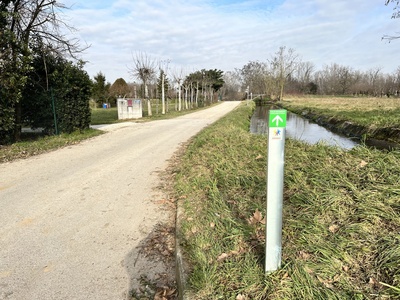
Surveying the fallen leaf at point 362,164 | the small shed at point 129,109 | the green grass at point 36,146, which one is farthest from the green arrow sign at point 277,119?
the small shed at point 129,109

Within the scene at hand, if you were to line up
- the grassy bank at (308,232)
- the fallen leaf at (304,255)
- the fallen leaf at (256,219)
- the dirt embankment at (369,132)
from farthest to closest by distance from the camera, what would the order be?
the dirt embankment at (369,132)
the fallen leaf at (256,219)
the fallen leaf at (304,255)
the grassy bank at (308,232)

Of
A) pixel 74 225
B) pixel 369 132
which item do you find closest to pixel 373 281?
pixel 74 225

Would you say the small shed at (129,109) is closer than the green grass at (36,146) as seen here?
No

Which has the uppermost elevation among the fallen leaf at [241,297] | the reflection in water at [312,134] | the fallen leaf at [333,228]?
the fallen leaf at [333,228]

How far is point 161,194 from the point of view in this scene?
526 cm

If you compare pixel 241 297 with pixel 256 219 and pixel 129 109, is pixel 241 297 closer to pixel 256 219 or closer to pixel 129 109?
pixel 256 219

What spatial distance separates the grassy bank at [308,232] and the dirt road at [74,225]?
795mm

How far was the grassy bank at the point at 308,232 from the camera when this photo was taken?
85.9 inches

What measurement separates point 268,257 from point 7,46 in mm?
10973

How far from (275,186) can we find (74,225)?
3159 mm

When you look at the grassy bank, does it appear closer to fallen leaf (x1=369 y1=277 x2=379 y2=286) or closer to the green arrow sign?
fallen leaf (x1=369 y1=277 x2=379 y2=286)

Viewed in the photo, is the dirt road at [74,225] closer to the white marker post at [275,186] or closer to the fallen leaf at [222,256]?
the fallen leaf at [222,256]

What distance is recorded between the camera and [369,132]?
41.3 ft

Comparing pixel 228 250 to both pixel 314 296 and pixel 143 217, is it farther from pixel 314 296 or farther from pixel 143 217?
pixel 143 217
